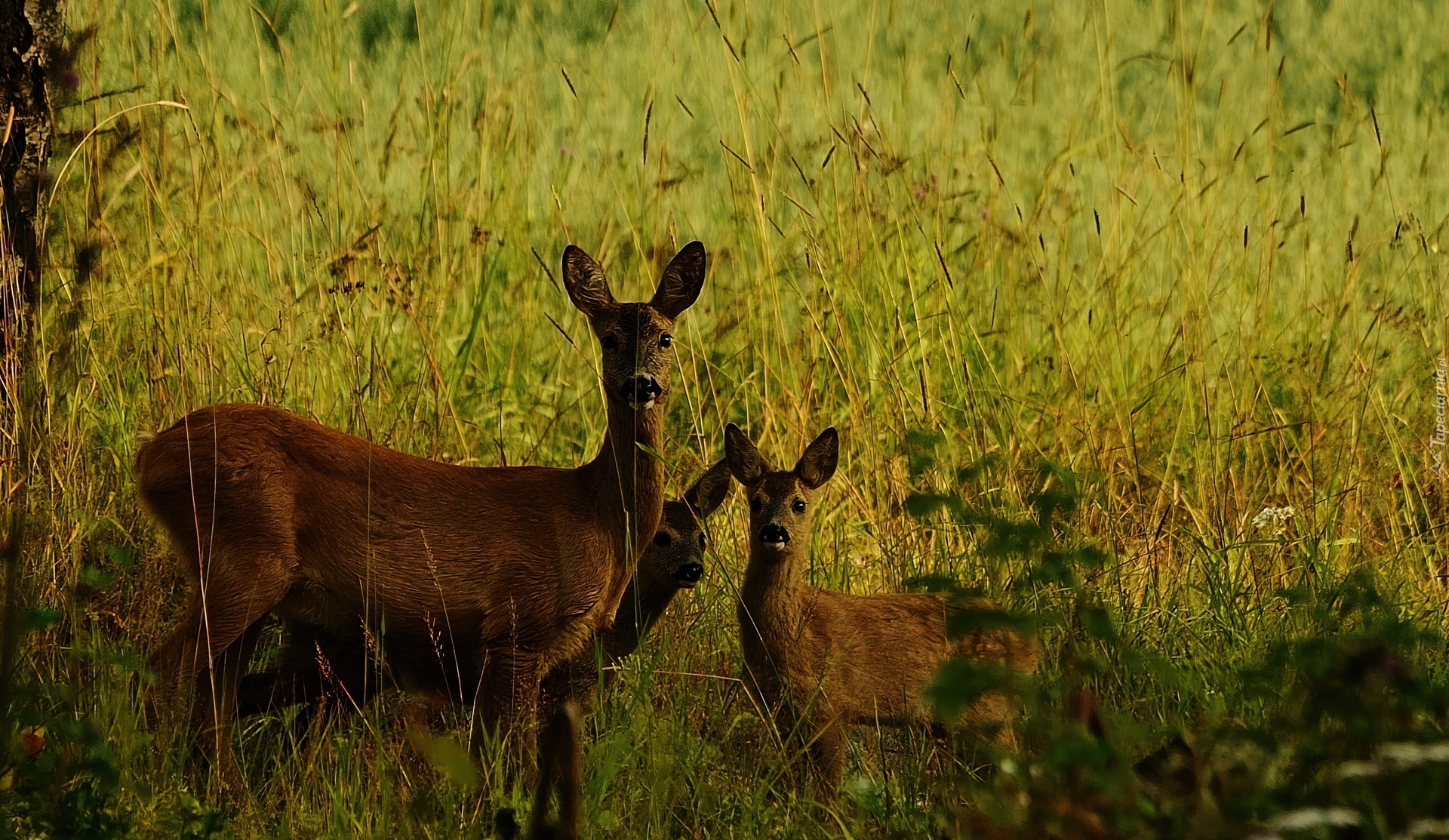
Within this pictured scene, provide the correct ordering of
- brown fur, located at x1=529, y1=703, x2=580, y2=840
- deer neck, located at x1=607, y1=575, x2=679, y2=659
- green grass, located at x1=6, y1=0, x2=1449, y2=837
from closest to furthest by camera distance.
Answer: brown fur, located at x1=529, y1=703, x2=580, y2=840 → green grass, located at x1=6, y1=0, x2=1449, y2=837 → deer neck, located at x1=607, y1=575, x2=679, y2=659

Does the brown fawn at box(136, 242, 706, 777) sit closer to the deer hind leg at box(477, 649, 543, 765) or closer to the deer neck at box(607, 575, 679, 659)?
the deer hind leg at box(477, 649, 543, 765)

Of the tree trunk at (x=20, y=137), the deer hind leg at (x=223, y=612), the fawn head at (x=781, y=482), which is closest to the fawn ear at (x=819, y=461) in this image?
the fawn head at (x=781, y=482)

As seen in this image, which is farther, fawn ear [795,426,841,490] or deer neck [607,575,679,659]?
deer neck [607,575,679,659]

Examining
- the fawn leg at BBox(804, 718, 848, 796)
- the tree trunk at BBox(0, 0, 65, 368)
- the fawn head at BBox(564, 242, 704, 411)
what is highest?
the tree trunk at BBox(0, 0, 65, 368)

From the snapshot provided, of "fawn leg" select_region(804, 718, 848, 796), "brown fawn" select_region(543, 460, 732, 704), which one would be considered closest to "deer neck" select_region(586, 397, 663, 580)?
"brown fawn" select_region(543, 460, 732, 704)

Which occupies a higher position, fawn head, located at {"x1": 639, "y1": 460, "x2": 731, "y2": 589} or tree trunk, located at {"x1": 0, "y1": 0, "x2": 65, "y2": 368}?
tree trunk, located at {"x1": 0, "y1": 0, "x2": 65, "y2": 368}

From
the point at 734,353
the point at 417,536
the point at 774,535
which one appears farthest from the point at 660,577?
the point at 734,353

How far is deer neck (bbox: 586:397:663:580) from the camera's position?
4.28 metres

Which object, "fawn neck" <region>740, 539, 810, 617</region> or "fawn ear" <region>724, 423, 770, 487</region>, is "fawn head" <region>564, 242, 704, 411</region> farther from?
"fawn neck" <region>740, 539, 810, 617</region>

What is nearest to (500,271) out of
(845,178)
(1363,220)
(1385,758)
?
(845,178)

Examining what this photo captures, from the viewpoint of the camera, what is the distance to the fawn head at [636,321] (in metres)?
4.15

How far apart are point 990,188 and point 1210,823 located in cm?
505

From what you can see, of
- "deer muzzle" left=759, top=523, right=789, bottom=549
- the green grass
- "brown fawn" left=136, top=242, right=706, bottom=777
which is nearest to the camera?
the green grass

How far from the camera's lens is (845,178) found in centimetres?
684
